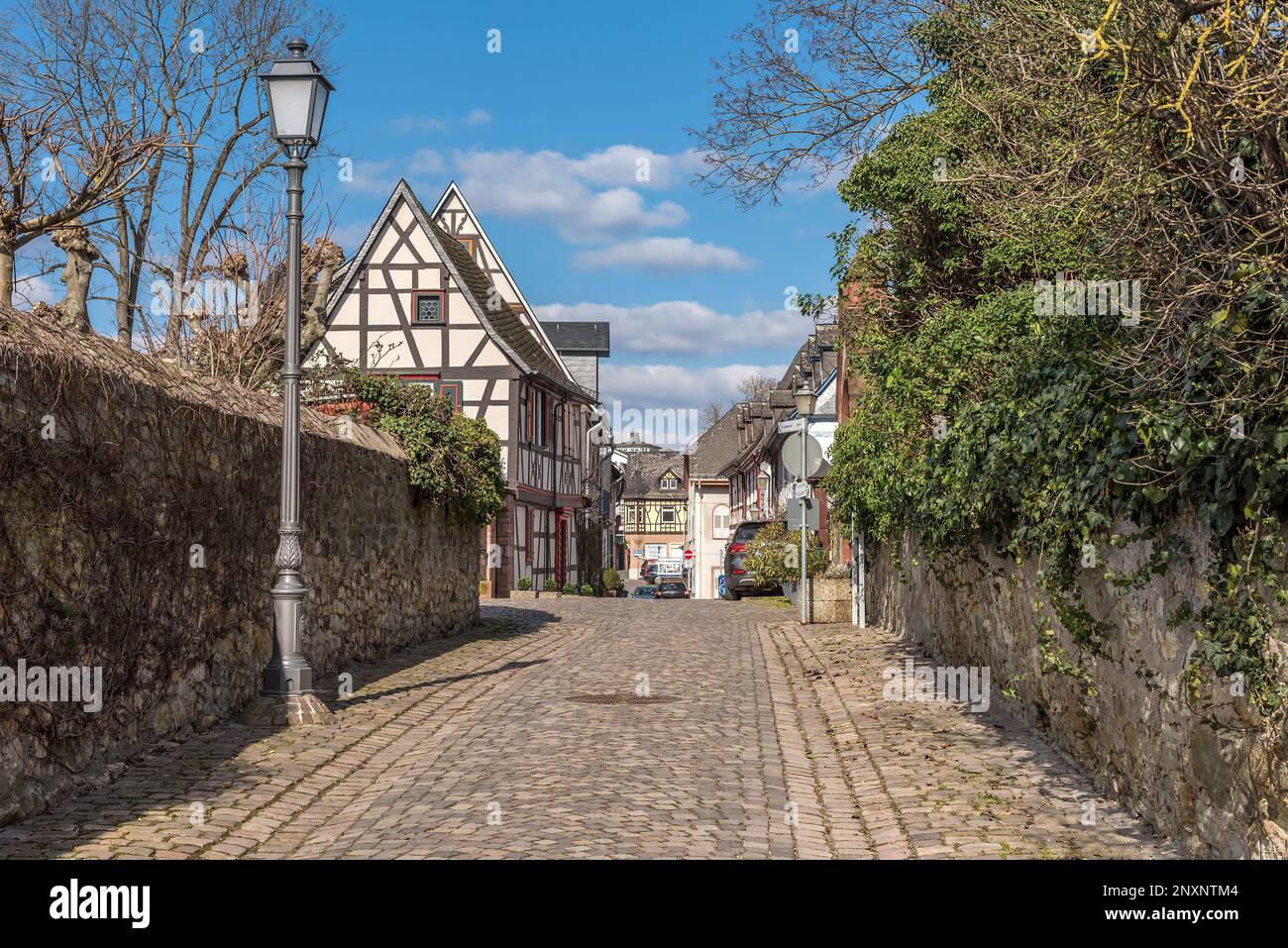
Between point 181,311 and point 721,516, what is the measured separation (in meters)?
56.0

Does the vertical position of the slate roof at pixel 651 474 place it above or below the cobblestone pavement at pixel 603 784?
above

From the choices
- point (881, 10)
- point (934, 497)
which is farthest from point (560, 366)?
point (934, 497)

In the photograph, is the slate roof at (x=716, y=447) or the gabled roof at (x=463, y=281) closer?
the gabled roof at (x=463, y=281)

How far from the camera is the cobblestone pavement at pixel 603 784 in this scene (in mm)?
6348

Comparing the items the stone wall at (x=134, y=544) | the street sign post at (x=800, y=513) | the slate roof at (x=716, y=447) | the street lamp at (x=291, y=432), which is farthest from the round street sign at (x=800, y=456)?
the slate roof at (x=716, y=447)

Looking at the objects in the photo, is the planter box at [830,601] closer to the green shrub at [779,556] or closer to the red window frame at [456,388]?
the green shrub at [779,556]

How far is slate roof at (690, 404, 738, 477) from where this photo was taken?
70.6 m

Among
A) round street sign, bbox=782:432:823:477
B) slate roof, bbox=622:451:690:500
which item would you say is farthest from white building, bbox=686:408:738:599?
round street sign, bbox=782:432:823:477

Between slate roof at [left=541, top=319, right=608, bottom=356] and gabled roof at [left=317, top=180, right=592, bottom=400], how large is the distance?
14.7 meters

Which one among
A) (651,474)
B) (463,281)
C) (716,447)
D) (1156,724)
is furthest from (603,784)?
(651,474)

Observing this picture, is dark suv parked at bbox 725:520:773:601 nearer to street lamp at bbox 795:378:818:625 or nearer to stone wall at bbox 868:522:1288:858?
street lamp at bbox 795:378:818:625

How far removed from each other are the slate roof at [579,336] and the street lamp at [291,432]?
133ft

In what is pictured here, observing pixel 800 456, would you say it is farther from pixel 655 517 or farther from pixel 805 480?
pixel 655 517

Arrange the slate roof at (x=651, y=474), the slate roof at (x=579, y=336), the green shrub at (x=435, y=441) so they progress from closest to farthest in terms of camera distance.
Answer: the green shrub at (x=435, y=441)
the slate roof at (x=579, y=336)
the slate roof at (x=651, y=474)
